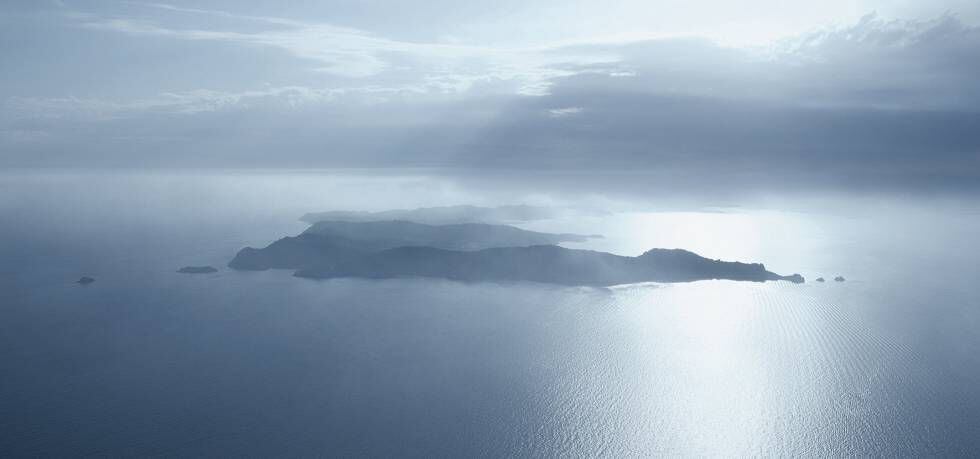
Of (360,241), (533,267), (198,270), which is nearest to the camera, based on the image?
(533,267)

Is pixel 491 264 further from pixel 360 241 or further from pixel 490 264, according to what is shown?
pixel 360 241

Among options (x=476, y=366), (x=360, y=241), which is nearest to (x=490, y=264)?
(x=360, y=241)

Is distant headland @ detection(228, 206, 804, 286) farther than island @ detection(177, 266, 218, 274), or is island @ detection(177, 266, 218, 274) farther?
island @ detection(177, 266, 218, 274)

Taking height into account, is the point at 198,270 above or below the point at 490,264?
below

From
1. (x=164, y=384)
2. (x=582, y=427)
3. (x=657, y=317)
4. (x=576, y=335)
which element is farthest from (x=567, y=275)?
(x=164, y=384)

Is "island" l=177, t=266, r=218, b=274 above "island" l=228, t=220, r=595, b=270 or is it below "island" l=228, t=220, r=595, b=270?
below

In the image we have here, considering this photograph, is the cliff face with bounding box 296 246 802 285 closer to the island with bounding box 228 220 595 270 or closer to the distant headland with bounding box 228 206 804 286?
the distant headland with bounding box 228 206 804 286

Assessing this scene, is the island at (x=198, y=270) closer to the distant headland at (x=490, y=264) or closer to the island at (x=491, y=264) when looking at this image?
the island at (x=491, y=264)

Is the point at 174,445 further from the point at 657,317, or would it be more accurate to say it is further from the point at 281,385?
the point at 657,317

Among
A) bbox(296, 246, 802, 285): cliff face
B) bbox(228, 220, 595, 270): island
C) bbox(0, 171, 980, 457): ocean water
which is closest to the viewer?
bbox(0, 171, 980, 457): ocean water

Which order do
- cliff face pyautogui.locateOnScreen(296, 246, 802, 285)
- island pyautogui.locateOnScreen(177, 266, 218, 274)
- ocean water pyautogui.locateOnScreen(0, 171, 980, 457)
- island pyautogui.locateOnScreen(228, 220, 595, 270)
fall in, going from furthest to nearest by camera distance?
island pyautogui.locateOnScreen(228, 220, 595, 270) → island pyautogui.locateOnScreen(177, 266, 218, 274) → cliff face pyautogui.locateOnScreen(296, 246, 802, 285) → ocean water pyautogui.locateOnScreen(0, 171, 980, 457)

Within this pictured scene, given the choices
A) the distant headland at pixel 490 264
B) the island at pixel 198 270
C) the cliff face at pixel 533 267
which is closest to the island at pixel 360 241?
the distant headland at pixel 490 264

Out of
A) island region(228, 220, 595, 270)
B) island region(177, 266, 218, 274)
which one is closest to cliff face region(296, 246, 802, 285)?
island region(228, 220, 595, 270)
